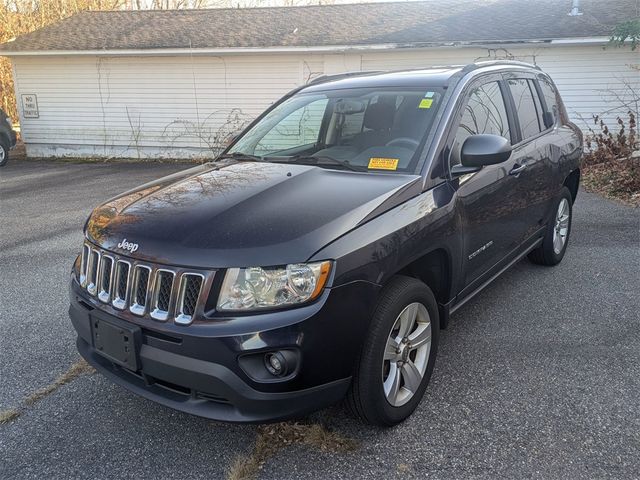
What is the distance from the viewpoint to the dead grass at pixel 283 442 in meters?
2.57

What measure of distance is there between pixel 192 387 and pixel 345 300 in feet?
2.59

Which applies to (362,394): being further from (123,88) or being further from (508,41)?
(123,88)

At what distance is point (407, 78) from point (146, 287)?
2339mm

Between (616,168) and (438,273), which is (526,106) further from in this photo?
(616,168)

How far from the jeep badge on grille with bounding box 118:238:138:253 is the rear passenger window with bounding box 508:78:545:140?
10.3ft

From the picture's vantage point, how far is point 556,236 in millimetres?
5195

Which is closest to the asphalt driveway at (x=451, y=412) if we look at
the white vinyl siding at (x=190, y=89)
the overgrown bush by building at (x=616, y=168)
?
the overgrown bush by building at (x=616, y=168)

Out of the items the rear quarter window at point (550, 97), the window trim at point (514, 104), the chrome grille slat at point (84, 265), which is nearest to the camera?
the chrome grille slat at point (84, 265)

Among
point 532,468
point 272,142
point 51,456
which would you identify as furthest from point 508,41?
point 51,456

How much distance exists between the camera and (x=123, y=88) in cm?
1570

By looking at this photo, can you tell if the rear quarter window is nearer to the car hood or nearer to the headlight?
the car hood

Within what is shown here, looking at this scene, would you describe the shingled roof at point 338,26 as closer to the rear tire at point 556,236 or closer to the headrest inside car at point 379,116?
the rear tire at point 556,236

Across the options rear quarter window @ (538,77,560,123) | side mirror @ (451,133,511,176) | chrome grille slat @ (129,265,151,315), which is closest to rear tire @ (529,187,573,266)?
rear quarter window @ (538,77,560,123)

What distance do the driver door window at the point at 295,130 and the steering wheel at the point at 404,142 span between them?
0.69 meters
